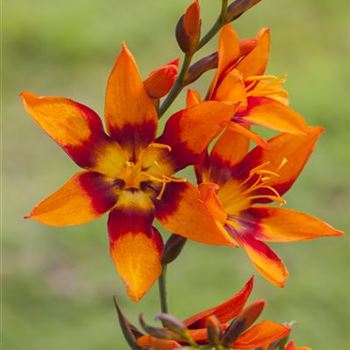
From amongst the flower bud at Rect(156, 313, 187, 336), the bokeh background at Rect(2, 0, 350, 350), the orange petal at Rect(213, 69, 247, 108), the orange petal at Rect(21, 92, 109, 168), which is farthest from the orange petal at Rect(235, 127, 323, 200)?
the bokeh background at Rect(2, 0, 350, 350)

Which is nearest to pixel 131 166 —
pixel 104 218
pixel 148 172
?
pixel 148 172

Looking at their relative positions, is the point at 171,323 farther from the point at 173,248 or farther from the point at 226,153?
the point at 226,153

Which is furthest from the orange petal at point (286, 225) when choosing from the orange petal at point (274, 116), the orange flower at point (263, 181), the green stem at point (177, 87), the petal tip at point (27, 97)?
the petal tip at point (27, 97)

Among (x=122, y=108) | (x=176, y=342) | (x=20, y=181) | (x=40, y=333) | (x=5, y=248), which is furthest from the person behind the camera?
(x=20, y=181)

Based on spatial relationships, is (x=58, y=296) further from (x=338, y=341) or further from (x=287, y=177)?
(x=287, y=177)

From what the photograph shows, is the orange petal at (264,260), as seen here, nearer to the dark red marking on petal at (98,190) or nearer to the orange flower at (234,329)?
the orange flower at (234,329)

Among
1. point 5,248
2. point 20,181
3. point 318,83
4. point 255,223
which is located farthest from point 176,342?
point 318,83
